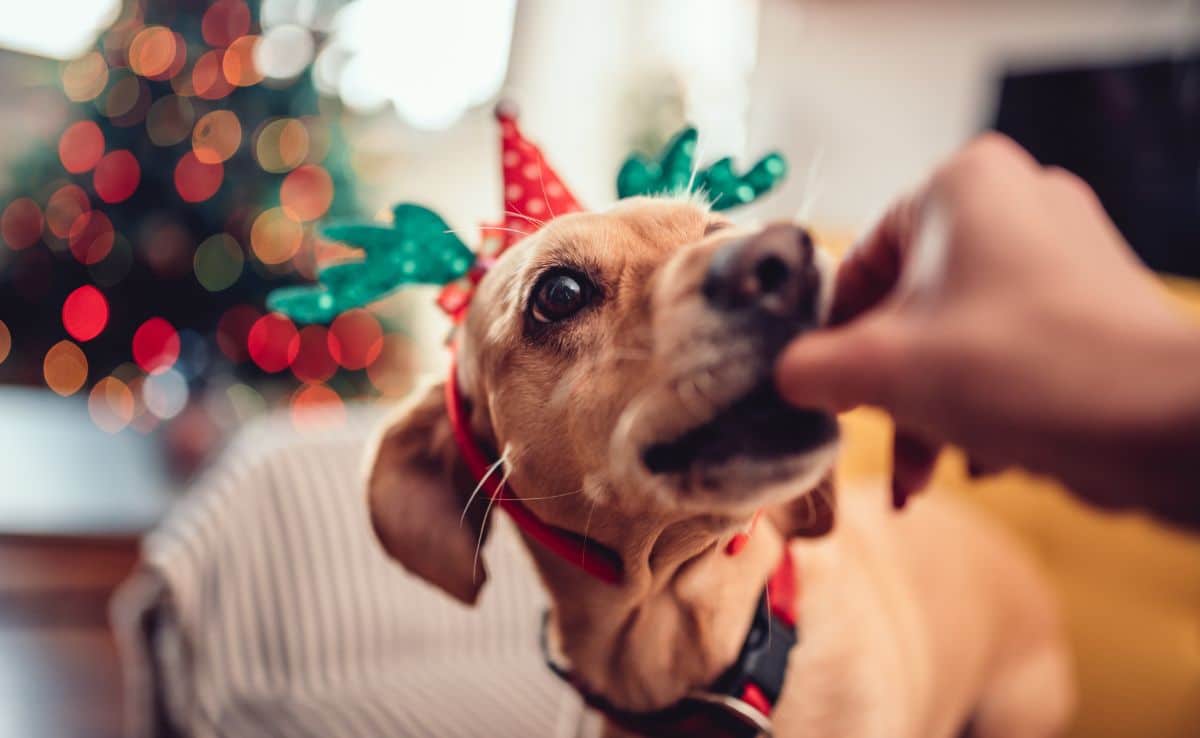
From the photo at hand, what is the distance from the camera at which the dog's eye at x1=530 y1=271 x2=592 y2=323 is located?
0.85 metres

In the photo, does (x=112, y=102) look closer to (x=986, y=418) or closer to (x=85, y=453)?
(x=85, y=453)

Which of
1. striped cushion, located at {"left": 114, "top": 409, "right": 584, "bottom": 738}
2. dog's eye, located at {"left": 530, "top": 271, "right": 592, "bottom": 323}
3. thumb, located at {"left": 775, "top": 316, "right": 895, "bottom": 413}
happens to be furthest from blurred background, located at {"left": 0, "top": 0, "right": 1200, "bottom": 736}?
thumb, located at {"left": 775, "top": 316, "right": 895, "bottom": 413}

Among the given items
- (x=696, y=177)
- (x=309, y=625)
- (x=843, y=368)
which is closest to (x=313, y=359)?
(x=309, y=625)

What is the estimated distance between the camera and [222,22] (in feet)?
9.70

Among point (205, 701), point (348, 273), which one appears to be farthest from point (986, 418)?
point (205, 701)

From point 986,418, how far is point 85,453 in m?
3.64

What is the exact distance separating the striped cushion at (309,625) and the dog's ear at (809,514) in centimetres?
49

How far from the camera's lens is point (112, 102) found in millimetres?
2924

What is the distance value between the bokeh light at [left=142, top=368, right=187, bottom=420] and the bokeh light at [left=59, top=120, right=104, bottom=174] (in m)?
0.87

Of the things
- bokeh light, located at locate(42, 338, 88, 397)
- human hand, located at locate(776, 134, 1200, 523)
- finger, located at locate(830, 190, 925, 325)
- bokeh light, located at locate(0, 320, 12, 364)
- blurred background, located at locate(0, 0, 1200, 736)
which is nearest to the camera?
human hand, located at locate(776, 134, 1200, 523)

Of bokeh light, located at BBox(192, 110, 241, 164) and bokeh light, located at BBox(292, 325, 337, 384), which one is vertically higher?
bokeh light, located at BBox(192, 110, 241, 164)

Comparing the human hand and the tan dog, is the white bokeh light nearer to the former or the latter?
the tan dog

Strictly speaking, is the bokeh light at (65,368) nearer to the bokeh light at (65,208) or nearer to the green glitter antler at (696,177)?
the bokeh light at (65,208)

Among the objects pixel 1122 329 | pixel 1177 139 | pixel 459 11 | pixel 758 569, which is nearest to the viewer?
pixel 1122 329
